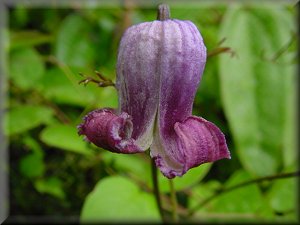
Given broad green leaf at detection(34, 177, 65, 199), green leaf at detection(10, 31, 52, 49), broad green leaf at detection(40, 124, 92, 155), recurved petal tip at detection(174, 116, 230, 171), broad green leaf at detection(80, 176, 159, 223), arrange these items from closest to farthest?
1. recurved petal tip at detection(174, 116, 230, 171)
2. broad green leaf at detection(80, 176, 159, 223)
3. broad green leaf at detection(40, 124, 92, 155)
4. broad green leaf at detection(34, 177, 65, 199)
5. green leaf at detection(10, 31, 52, 49)

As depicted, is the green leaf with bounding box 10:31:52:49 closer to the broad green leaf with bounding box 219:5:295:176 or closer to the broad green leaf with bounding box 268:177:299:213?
the broad green leaf with bounding box 219:5:295:176

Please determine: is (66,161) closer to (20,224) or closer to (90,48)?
(20,224)

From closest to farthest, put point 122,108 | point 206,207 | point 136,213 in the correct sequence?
1. point 122,108
2. point 136,213
3. point 206,207

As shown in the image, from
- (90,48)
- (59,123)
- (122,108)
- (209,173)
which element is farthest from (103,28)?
(122,108)

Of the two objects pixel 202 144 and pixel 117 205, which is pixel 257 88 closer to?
pixel 117 205

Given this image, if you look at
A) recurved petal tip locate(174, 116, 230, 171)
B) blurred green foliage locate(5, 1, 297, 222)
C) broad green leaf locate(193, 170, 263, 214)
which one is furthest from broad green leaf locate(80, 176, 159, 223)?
recurved petal tip locate(174, 116, 230, 171)

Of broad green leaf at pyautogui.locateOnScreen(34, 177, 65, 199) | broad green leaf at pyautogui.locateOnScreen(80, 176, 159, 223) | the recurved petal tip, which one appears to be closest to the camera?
the recurved petal tip
